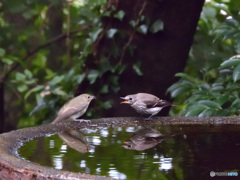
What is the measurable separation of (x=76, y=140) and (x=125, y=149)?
0.40m

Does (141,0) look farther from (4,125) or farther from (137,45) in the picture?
(4,125)

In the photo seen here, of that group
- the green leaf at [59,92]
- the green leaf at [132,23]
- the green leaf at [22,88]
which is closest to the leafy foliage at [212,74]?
the green leaf at [132,23]

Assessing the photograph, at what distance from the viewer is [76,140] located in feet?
10.1

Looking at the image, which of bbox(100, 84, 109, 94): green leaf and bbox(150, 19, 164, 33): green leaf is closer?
bbox(150, 19, 164, 33): green leaf

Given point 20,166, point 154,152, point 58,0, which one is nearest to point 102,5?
point 58,0

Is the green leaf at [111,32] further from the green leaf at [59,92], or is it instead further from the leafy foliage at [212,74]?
the green leaf at [59,92]

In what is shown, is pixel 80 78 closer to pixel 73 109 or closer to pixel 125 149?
pixel 73 109

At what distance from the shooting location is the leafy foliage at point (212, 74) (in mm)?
4062

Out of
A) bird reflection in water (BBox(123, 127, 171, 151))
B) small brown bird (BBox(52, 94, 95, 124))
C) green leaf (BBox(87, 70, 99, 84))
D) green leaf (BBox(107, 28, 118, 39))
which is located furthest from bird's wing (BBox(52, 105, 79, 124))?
green leaf (BBox(107, 28, 118, 39))

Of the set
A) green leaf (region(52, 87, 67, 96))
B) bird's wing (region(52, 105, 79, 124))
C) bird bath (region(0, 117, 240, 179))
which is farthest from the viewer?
green leaf (region(52, 87, 67, 96))

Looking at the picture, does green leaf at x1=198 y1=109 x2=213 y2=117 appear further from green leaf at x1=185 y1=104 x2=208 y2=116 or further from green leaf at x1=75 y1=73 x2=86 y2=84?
green leaf at x1=75 y1=73 x2=86 y2=84

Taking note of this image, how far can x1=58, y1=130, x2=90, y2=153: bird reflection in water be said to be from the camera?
2850mm

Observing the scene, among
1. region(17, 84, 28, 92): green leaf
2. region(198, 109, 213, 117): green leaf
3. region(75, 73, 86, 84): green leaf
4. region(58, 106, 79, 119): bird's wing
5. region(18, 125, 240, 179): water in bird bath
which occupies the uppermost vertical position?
region(75, 73, 86, 84): green leaf

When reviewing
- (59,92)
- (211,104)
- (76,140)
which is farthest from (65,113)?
(59,92)
